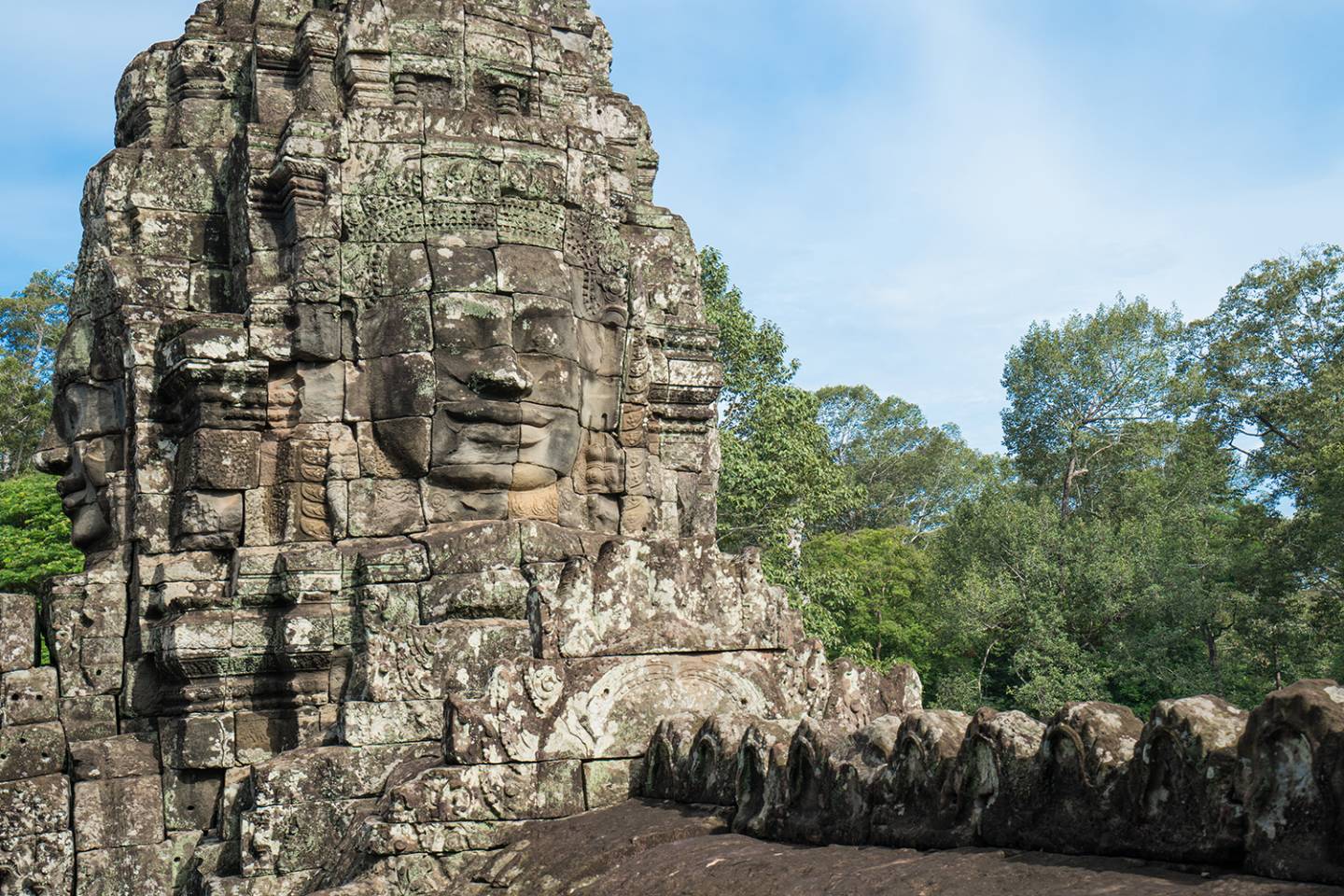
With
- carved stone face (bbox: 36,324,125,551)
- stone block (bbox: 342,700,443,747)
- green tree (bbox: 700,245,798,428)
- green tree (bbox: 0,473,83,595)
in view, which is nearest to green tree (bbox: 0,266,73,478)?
green tree (bbox: 0,473,83,595)

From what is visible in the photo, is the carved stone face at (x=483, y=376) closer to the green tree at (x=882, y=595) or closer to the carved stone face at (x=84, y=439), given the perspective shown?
the carved stone face at (x=84, y=439)

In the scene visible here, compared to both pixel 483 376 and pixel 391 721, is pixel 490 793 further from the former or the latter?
pixel 483 376

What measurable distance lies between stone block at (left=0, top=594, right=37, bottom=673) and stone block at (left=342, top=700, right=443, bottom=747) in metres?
3.24

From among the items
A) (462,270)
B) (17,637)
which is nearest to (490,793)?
(462,270)

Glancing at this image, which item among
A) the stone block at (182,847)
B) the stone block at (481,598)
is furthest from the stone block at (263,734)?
the stone block at (481,598)

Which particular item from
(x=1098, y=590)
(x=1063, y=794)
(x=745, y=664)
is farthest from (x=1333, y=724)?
(x=1098, y=590)

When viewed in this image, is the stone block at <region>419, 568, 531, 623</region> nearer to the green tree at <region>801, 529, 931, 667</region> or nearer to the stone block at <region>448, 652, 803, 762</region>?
the stone block at <region>448, 652, 803, 762</region>

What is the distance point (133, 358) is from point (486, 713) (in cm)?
576

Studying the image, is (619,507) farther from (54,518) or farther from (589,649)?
(54,518)

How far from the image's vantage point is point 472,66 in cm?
1155

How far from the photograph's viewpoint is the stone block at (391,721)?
319 inches

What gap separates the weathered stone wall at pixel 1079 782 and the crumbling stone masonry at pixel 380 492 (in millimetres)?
300

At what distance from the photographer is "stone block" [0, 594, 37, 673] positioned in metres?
10.1

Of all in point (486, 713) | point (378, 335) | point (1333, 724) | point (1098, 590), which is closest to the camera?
point (1333, 724)
